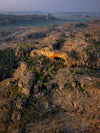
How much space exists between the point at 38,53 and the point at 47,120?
8686 mm

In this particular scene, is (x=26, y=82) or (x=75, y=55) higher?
(x=75, y=55)

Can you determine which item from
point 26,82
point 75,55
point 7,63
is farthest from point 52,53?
point 7,63

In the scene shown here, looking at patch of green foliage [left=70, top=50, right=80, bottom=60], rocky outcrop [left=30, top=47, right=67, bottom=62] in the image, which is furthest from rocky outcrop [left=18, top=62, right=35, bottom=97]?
patch of green foliage [left=70, top=50, right=80, bottom=60]

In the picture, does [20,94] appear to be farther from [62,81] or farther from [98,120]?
[98,120]

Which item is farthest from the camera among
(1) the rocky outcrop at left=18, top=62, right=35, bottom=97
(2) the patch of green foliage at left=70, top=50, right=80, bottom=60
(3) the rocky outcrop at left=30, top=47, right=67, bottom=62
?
(3) the rocky outcrop at left=30, top=47, right=67, bottom=62

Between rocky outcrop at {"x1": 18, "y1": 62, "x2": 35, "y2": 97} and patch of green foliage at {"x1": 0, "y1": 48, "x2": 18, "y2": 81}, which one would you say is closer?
rocky outcrop at {"x1": 18, "y1": 62, "x2": 35, "y2": 97}

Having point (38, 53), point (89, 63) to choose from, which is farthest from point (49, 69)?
point (89, 63)

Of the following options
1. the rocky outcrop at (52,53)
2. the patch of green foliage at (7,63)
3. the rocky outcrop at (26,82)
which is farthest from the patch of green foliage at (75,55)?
the patch of green foliage at (7,63)

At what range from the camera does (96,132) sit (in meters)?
6.52

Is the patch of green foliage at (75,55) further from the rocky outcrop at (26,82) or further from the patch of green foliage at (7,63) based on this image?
the patch of green foliage at (7,63)

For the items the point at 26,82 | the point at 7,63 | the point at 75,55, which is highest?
the point at 75,55

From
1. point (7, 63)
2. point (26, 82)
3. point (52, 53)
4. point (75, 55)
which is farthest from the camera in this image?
point (7, 63)

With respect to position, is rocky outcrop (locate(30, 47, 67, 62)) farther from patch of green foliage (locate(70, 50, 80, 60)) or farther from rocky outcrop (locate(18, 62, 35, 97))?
rocky outcrop (locate(18, 62, 35, 97))

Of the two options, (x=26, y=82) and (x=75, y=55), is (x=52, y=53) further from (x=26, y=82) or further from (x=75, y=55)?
(x=26, y=82)
